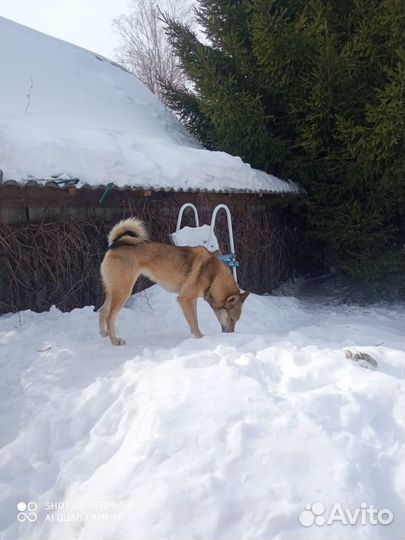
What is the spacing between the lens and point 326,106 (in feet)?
25.3

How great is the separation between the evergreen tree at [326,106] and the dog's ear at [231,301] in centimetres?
388

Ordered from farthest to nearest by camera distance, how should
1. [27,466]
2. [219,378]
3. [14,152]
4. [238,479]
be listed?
[14,152] < [219,378] < [27,466] < [238,479]

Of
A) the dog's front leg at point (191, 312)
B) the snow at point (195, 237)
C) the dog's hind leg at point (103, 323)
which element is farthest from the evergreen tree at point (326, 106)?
the dog's hind leg at point (103, 323)

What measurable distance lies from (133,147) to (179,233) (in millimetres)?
2311

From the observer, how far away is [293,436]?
2.23 m

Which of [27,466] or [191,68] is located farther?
[191,68]

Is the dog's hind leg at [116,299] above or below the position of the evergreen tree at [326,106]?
below

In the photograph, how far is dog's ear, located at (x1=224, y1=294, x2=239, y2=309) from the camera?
519 centimetres

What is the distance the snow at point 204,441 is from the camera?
1.90 metres

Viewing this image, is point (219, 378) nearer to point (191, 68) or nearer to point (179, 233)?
point (179, 233)

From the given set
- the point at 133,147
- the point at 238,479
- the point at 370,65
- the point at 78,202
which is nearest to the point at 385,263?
the point at 370,65

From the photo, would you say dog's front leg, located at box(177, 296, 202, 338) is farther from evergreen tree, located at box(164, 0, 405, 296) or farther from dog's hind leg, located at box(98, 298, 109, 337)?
evergreen tree, located at box(164, 0, 405, 296)

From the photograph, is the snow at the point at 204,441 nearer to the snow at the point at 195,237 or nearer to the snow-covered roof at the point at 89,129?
the snow at the point at 195,237

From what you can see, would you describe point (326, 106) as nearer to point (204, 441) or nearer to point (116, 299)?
point (116, 299)
